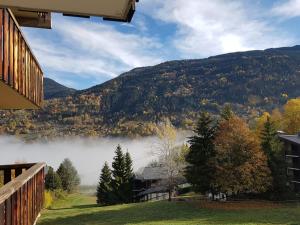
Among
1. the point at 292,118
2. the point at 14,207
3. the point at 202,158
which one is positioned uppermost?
the point at 292,118

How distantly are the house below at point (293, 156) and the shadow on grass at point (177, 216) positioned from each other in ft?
56.6

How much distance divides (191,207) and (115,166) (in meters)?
23.9

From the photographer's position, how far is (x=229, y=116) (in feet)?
183

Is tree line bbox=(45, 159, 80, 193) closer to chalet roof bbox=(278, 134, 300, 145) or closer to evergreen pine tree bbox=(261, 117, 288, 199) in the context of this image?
chalet roof bbox=(278, 134, 300, 145)

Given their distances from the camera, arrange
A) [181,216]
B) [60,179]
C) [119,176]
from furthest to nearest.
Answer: [60,179] → [119,176] → [181,216]

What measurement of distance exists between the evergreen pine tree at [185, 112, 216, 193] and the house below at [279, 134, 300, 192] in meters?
14.9

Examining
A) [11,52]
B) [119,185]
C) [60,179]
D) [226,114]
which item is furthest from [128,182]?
[11,52]

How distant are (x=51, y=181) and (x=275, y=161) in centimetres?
5950

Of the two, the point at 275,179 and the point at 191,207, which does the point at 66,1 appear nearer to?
the point at 191,207

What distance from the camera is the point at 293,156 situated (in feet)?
208

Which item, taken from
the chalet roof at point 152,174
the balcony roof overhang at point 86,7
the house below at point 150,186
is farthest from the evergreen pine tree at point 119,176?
the balcony roof overhang at point 86,7

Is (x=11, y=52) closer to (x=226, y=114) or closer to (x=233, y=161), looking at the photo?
(x=233, y=161)

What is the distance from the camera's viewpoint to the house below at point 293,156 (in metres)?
62.1

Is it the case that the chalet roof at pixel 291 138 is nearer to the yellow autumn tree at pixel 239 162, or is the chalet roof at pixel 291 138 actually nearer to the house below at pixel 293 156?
the house below at pixel 293 156
